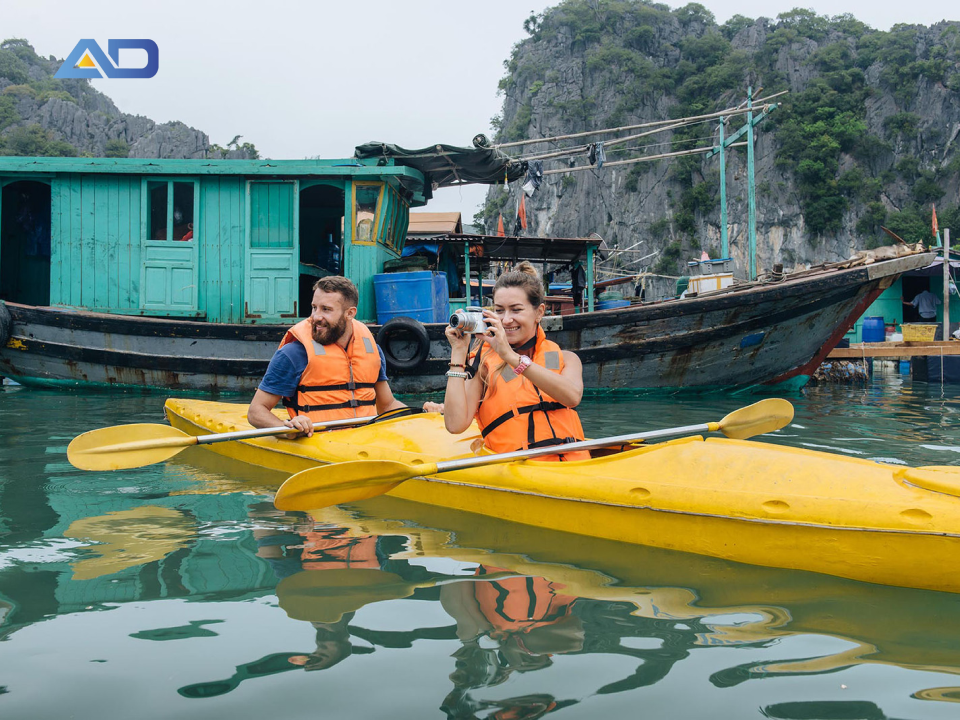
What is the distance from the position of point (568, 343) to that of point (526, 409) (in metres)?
6.08

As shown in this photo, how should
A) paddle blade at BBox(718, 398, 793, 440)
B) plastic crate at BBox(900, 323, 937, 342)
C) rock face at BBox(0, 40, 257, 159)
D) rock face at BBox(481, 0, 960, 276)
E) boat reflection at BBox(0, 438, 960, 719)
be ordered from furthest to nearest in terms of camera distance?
rock face at BBox(0, 40, 257, 159), rock face at BBox(481, 0, 960, 276), plastic crate at BBox(900, 323, 937, 342), paddle blade at BBox(718, 398, 793, 440), boat reflection at BBox(0, 438, 960, 719)

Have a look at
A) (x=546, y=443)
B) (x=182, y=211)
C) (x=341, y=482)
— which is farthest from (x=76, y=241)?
(x=546, y=443)

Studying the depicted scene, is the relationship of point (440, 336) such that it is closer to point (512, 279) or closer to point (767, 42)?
point (512, 279)

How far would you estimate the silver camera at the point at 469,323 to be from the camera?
315 centimetres

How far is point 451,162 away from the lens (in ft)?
32.0

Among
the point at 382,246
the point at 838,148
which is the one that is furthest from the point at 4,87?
the point at 382,246

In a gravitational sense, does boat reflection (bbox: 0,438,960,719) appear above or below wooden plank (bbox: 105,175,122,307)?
below

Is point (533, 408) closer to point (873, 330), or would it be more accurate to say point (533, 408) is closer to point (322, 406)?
point (322, 406)

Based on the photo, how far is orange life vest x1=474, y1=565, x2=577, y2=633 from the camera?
2.28 m

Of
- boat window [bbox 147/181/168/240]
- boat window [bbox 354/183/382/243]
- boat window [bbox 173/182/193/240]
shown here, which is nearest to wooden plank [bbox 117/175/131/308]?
boat window [bbox 147/181/168/240]

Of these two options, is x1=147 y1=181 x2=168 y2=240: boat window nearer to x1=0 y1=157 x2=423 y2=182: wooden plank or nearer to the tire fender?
x1=0 y1=157 x2=423 y2=182: wooden plank

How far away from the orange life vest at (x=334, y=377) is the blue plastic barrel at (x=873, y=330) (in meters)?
18.1

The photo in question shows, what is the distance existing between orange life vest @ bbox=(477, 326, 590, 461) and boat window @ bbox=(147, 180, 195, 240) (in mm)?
7511

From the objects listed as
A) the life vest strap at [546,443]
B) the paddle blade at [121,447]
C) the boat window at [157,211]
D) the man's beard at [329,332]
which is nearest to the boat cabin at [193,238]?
the boat window at [157,211]
